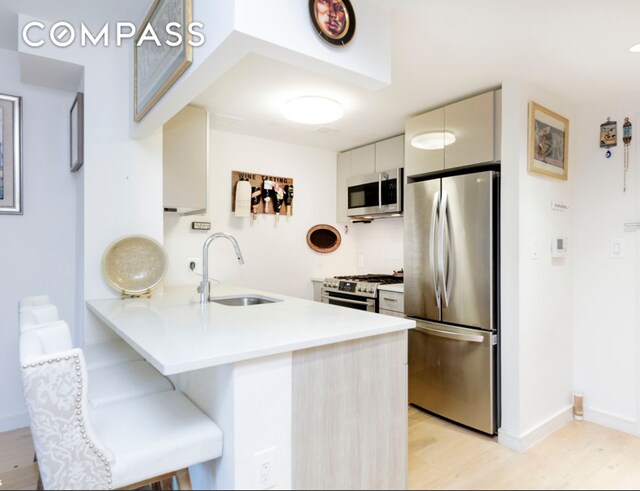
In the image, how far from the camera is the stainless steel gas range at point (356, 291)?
125 inches

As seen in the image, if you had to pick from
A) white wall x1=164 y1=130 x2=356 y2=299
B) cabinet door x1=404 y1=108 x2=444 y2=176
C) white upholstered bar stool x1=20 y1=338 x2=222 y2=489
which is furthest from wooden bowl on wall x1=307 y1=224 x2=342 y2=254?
white upholstered bar stool x1=20 y1=338 x2=222 y2=489

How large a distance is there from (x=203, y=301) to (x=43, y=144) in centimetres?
150

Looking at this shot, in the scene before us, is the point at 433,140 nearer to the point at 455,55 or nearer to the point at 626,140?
the point at 455,55

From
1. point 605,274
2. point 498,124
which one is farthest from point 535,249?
point 498,124

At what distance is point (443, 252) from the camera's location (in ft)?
8.53

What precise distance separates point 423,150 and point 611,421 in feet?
7.19

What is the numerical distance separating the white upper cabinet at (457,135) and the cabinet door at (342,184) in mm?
1031

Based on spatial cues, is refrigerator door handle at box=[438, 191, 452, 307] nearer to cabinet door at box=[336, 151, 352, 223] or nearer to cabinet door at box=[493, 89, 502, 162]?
cabinet door at box=[493, 89, 502, 162]

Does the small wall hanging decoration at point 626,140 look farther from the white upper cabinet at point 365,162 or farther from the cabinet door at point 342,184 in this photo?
the cabinet door at point 342,184

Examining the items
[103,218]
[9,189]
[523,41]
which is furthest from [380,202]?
[9,189]

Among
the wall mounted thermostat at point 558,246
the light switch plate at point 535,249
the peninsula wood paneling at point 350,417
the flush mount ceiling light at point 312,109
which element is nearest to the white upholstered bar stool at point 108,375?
the peninsula wood paneling at point 350,417

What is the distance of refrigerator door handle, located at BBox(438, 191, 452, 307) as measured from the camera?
2578mm

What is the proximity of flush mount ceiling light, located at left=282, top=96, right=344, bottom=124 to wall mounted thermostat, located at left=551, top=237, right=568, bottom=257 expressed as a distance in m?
1.65

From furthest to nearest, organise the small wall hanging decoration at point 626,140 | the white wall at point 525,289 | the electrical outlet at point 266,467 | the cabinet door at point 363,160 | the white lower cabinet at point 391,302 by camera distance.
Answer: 1. the cabinet door at point 363,160
2. the white lower cabinet at point 391,302
3. the small wall hanging decoration at point 626,140
4. the white wall at point 525,289
5. the electrical outlet at point 266,467
